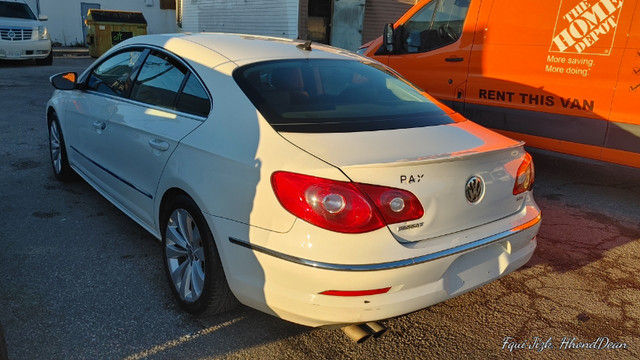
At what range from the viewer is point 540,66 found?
17.7ft

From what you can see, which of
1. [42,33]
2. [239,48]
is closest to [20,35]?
[42,33]

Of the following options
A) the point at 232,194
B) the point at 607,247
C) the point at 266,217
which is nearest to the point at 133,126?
the point at 232,194

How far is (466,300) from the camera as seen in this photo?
10.4ft

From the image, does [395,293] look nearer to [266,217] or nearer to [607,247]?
[266,217]

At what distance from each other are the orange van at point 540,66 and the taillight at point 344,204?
3.61 metres

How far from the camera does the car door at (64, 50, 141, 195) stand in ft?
12.5

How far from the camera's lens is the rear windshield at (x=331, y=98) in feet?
8.86

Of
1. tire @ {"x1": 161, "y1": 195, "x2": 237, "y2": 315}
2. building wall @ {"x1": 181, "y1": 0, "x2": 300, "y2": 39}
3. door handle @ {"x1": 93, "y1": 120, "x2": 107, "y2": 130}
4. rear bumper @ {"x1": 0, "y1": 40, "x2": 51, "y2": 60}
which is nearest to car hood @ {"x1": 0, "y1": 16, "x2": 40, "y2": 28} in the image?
rear bumper @ {"x1": 0, "y1": 40, "x2": 51, "y2": 60}

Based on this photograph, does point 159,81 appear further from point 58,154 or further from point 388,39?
point 388,39

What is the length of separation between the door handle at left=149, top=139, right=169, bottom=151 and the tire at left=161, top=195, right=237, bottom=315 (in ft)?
1.00

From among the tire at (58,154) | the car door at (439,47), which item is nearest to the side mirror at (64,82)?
the tire at (58,154)

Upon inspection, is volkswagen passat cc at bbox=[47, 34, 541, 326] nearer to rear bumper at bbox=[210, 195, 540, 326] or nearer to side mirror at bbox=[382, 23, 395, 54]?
rear bumper at bbox=[210, 195, 540, 326]

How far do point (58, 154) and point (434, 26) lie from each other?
4.44 m

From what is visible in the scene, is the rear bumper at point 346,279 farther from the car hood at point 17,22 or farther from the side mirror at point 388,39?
the car hood at point 17,22
